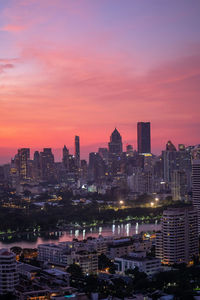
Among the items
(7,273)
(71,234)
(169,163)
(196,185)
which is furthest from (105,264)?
(169,163)

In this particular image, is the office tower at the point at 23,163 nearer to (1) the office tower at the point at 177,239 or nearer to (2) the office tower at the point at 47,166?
(2) the office tower at the point at 47,166

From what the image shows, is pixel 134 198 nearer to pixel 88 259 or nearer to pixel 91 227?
pixel 91 227

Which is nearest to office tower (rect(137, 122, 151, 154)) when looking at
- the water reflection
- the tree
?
the water reflection

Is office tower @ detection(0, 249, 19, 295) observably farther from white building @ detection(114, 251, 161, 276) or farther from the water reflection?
the water reflection

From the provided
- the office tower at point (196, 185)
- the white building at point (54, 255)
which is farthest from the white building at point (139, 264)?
the office tower at point (196, 185)

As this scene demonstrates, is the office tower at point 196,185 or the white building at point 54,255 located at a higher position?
the office tower at point 196,185

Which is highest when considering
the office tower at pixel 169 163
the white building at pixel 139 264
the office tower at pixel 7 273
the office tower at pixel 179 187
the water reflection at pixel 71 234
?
the office tower at pixel 169 163

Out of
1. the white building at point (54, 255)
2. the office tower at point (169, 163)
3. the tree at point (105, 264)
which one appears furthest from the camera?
the office tower at point (169, 163)
